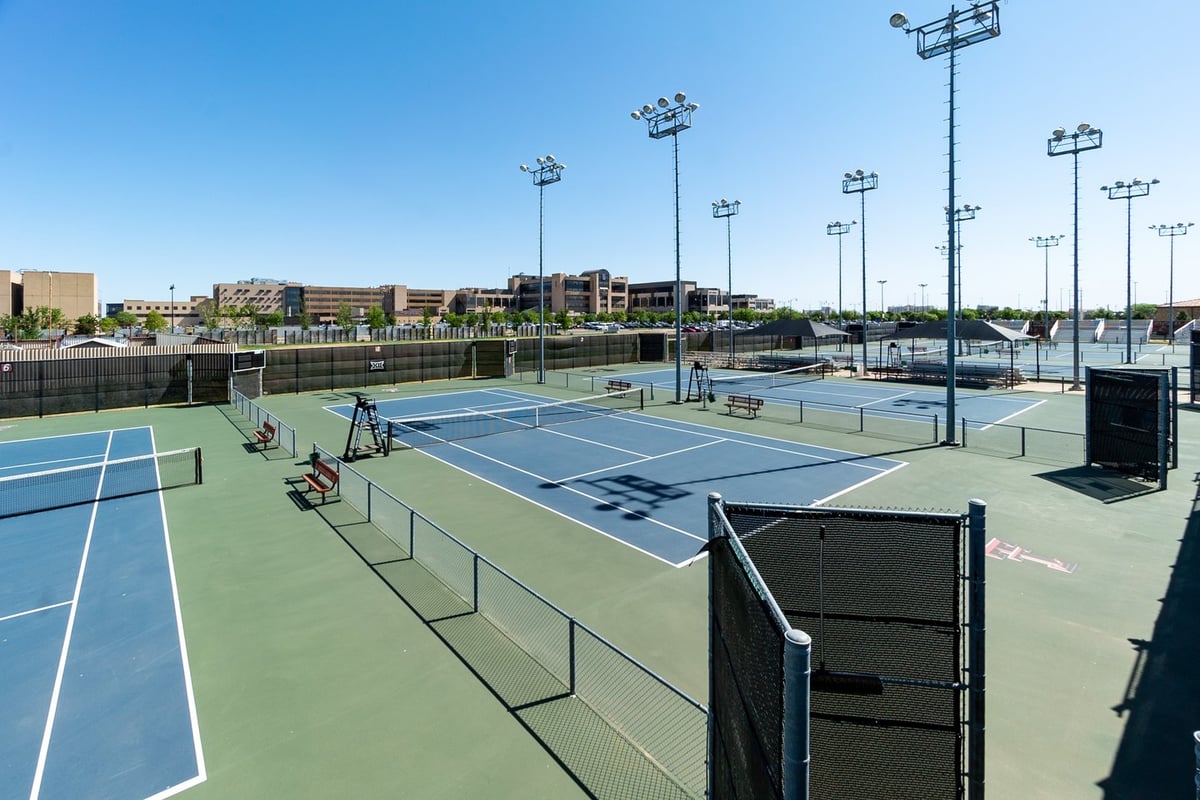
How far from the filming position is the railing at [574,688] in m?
6.46

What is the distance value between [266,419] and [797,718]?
2539 cm

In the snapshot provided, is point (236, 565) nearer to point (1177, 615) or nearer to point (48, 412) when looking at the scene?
→ point (1177, 615)

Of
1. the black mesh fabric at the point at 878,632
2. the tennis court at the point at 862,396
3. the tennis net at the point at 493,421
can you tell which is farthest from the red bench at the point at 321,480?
the tennis court at the point at 862,396

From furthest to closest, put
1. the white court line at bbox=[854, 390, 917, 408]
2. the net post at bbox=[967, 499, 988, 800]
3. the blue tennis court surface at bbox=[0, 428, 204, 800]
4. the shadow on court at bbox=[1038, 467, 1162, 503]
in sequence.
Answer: the white court line at bbox=[854, 390, 917, 408] < the shadow on court at bbox=[1038, 467, 1162, 503] < the blue tennis court surface at bbox=[0, 428, 204, 800] < the net post at bbox=[967, 499, 988, 800]

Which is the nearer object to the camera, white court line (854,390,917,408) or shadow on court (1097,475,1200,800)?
shadow on court (1097,475,1200,800)

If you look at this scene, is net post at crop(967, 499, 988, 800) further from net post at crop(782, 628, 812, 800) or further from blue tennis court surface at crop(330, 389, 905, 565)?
blue tennis court surface at crop(330, 389, 905, 565)

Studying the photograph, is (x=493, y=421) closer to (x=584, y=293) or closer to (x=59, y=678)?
(x=59, y=678)

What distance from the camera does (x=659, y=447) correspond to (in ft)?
71.8

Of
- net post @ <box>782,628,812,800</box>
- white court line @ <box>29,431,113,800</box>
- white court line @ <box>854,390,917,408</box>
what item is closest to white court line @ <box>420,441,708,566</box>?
white court line @ <box>29,431,113,800</box>

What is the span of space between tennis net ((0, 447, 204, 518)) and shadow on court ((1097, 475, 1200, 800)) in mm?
18900

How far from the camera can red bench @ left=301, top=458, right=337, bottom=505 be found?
1575 cm

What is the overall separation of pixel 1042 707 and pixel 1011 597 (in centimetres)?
320

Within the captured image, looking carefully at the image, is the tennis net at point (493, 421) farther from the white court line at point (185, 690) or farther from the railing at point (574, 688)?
the railing at point (574, 688)

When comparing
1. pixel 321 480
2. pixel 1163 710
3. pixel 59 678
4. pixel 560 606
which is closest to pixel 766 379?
pixel 321 480
